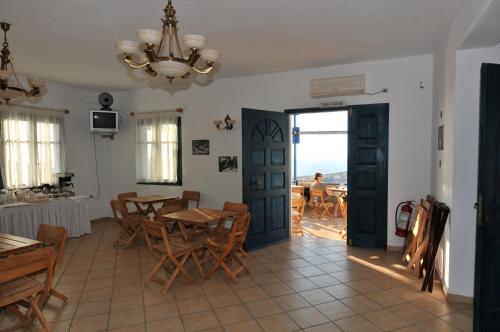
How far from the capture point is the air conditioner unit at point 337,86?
515 cm

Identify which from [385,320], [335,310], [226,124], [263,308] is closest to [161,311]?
[263,308]

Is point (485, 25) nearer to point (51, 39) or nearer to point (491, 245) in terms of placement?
Answer: point (491, 245)

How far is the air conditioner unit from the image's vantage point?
515cm

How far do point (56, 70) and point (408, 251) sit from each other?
613cm

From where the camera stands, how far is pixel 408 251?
14.7ft

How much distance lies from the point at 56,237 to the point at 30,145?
3654mm

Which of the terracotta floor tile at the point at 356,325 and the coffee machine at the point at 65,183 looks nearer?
the terracotta floor tile at the point at 356,325

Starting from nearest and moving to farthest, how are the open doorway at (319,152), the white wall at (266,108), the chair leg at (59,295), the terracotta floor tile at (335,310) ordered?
the terracotta floor tile at (335,310) → the chair leg at (59,295) → the white wall at (266,108) → the open doorway at (319,152)

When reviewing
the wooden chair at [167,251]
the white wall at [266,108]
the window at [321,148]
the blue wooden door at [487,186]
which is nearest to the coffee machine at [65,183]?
the white wall at [266,108]

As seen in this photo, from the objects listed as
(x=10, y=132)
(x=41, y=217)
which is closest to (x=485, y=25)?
(x=41, y=217)

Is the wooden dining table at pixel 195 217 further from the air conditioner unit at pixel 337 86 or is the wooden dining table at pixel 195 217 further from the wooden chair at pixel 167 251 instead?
the air conditioner unit at pixel 337 86

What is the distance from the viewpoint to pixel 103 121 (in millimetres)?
6988

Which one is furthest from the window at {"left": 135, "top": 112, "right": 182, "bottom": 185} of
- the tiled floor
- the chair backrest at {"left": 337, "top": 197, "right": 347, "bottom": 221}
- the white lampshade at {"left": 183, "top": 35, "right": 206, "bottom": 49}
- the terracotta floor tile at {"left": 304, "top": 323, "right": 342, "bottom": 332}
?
the terracotta floor tile at {"left": 304, "top": 323, "right": 342, "bottom": 332}

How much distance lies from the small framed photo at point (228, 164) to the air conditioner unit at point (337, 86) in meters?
1.87
